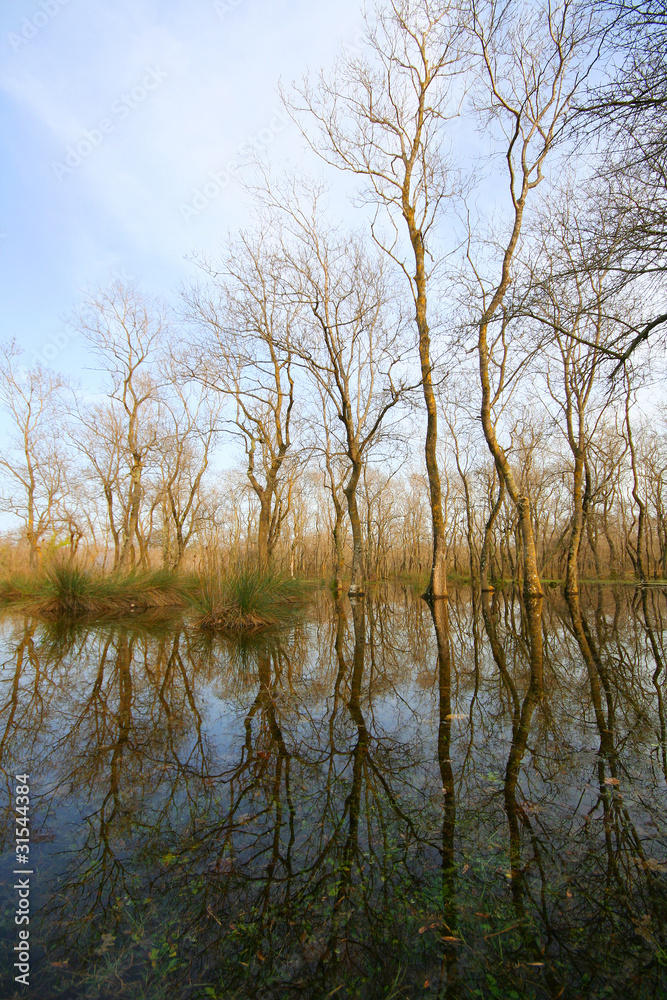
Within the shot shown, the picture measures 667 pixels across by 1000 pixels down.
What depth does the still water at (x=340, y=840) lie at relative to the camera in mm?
1237

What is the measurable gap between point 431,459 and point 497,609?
4189 mm

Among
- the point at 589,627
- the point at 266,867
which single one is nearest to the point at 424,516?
the point at 589,627

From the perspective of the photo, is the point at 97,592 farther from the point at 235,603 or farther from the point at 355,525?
the point at 355,525

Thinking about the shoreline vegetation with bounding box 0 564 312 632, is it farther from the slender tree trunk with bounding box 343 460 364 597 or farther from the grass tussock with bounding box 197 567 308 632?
the slender tree trunk with bounding box 343 460 364 597

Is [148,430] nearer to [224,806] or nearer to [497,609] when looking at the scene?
[497,609]

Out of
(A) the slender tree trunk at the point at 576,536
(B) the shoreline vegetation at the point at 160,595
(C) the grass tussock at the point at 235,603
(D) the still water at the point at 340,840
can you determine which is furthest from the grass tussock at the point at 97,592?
(A) the slender tree trunk at the point at 576,536

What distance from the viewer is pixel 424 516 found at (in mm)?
41375

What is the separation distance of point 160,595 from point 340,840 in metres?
10.7

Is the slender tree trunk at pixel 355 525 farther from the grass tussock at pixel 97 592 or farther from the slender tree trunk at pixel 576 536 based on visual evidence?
the slender tree trunk at pixel 576 536

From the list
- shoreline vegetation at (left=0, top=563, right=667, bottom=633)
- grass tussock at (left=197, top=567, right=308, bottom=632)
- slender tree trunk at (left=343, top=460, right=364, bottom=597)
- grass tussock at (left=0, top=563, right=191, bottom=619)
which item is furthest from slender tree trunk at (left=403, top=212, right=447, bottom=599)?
grass tussock at (left=0, top=563, right=191, bottom=619)

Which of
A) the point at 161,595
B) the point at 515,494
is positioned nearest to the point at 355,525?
the point at 515,494

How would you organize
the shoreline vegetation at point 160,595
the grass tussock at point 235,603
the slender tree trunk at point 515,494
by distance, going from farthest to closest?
the slender tree trunk at point 515,494 → the shoreline vegetation at point 160,595 → the grass tussock at point 235,603

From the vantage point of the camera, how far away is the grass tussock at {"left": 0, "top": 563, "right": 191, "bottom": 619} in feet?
32.0

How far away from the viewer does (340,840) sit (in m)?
1.78
